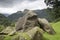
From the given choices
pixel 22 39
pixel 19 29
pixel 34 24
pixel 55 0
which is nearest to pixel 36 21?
pixel 34 24

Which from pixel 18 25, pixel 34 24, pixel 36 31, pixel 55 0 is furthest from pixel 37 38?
pixel 55 0

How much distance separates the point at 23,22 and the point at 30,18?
1.41 m

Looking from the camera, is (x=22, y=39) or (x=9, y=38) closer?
(x=22, y=39)

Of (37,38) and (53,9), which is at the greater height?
(37,38)

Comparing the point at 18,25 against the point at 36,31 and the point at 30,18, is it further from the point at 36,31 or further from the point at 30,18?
the point at 36,31

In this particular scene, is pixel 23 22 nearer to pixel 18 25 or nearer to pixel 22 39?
pixel 18 25

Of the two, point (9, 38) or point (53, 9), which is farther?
point (53, 9)

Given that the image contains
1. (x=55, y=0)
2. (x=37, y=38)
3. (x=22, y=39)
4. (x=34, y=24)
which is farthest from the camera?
(x=55, y=0)

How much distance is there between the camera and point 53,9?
62.1m

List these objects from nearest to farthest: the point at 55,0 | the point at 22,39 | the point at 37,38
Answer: the point at 22,39, the point at 37,38, the point at 55,0

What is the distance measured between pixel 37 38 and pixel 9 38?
11.6ft

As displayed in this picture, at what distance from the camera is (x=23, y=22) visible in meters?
29.8

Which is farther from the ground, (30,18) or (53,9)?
(30,18)

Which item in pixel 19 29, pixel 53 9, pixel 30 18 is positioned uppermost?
pixel 30 18
